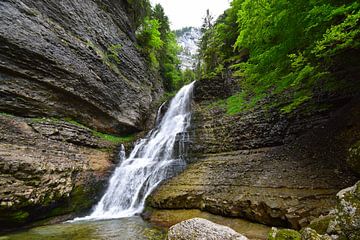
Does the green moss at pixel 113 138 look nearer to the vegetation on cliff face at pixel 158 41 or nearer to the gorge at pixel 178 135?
the gorge at pixel 178 135

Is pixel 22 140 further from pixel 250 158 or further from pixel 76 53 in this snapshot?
pixel 250 158

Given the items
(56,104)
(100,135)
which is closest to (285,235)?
(56,104)

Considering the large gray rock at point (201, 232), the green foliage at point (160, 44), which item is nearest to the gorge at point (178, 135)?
the large gray rock at point (201, 232)

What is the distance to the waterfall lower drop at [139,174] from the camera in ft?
30.6

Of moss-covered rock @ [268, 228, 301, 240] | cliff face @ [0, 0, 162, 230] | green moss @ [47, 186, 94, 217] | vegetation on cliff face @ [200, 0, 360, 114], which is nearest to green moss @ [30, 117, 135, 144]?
cliff face @ [0, 0, 162, 230]

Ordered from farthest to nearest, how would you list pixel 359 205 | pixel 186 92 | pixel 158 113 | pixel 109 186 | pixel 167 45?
pixel 167 45 → pixel 158 113 → pixel 186 92 → pixel 109 186 → pixel 359 205

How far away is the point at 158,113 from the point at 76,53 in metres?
7.89

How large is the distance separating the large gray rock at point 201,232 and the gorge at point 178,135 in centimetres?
62

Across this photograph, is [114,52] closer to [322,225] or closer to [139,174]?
[139,174]

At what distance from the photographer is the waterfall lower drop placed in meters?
9.32

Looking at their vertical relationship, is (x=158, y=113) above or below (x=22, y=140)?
above

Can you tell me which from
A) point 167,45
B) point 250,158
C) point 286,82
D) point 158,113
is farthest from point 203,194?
point 167,45

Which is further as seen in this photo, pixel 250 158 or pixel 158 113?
pixel 158 113

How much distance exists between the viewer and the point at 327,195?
16.7 ft
